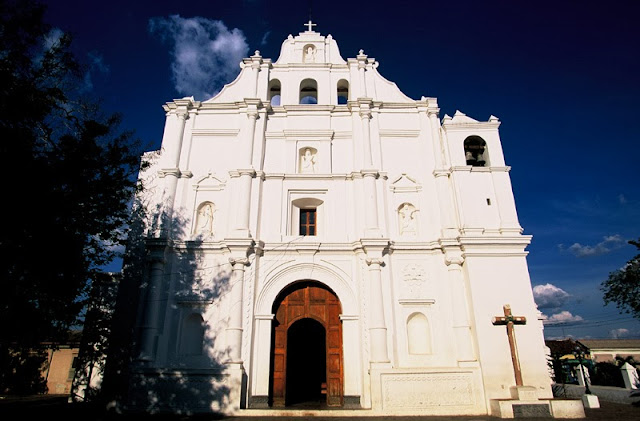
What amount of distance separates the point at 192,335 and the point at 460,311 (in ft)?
28.3

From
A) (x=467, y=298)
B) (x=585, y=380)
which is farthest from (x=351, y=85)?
(x=585, y=380)

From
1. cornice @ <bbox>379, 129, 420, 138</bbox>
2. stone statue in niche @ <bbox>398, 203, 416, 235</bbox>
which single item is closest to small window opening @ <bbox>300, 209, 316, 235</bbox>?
stone statue in niche @ <bbox>398, 203, 416, 235</bbox>

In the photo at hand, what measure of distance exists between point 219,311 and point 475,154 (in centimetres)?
1117

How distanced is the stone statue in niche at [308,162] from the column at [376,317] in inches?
175

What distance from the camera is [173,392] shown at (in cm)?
1106

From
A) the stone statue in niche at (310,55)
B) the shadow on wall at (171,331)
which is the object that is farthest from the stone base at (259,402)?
the stone statue in niche at (310,55)

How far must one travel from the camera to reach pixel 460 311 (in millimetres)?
12422

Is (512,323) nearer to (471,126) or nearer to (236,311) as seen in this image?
(471,126)

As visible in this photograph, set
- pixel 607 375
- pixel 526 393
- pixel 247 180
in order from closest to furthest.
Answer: pixel 526 393
pixel 247 180
pixel 607 375

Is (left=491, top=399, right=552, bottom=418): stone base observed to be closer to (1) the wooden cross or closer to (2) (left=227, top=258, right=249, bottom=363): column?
(1) the wooden cross

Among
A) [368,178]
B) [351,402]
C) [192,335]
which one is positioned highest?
[368,178]

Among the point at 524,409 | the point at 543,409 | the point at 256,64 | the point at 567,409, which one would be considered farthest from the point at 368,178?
the point at 567,409

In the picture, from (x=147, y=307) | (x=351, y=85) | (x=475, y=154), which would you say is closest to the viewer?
(x=147, y=307)

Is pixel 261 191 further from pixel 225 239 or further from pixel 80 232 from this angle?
pixel 80 232
